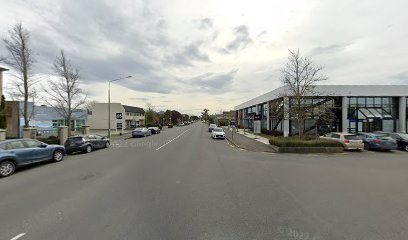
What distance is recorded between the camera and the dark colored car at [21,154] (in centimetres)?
911

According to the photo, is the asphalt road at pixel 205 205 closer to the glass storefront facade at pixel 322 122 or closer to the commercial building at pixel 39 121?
the glass storefront facade at pixel 322 122

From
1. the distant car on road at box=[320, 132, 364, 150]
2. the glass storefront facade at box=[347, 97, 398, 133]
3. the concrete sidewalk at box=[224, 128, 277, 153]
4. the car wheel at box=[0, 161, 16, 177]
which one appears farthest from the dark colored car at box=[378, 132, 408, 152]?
the car wheel at box=[0, 161, 16, 177]

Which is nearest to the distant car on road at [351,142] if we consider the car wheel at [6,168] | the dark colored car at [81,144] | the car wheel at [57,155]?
the car wheel at [57,155]

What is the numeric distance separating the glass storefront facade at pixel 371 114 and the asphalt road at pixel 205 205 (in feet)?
65.9

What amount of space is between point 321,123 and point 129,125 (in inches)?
2215

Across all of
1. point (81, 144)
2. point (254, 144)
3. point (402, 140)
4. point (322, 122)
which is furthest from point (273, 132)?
point (81, 144)

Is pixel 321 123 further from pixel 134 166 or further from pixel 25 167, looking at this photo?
pixel 25 167

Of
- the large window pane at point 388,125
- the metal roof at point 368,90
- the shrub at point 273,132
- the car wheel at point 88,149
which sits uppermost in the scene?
the metal roof at point 368,90

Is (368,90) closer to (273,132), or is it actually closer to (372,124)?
(372,124)

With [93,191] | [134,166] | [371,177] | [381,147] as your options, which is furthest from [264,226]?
[381,147]

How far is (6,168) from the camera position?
907 centimetres

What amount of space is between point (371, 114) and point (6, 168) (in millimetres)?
33311

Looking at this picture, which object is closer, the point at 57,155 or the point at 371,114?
the point at 57,155

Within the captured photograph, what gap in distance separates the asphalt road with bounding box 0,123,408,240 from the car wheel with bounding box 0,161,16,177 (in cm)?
56
